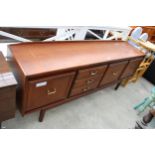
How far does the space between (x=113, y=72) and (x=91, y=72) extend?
0.42 m

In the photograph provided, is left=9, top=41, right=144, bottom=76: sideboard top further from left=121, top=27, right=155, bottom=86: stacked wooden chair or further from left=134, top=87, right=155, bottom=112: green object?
left=134, top=87, right=155, bottom=112: green object

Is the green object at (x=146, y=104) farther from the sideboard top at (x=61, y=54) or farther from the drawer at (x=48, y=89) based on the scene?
the drawer at (x=48, y=89)

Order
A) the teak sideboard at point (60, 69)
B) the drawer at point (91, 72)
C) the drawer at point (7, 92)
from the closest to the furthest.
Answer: the drawer at point (7, 92) → the teak sideboard at point (60, 69) → the drawer at point (91, 72)

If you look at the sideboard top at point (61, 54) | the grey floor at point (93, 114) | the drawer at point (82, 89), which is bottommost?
the grey floor at point (93, 114)

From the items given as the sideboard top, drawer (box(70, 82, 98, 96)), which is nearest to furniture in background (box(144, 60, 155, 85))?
the sideboard top

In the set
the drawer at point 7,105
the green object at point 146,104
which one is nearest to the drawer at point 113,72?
the green object at point 146,104

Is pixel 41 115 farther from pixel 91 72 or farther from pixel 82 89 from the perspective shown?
pixel 91 72

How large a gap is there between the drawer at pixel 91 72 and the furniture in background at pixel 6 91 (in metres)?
0.59

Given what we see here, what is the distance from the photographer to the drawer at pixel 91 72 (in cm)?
145

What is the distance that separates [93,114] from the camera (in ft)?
6.00

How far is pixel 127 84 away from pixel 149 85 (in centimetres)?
47

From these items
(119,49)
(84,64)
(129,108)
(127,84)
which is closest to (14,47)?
(84,64)

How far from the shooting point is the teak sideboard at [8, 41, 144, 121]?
3.93ft

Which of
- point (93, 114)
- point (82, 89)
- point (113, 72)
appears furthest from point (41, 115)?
point (113, 72)
